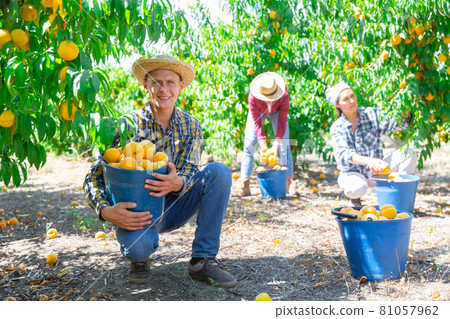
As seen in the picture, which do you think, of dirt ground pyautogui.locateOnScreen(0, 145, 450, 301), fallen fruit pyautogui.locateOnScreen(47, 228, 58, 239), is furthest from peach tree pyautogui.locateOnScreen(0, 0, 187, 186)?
fallen fruit pyautogui.locateOnScreen(47, 228, 58, 239)

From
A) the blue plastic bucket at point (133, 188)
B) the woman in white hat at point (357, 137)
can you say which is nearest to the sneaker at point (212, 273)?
the blue plastic bucket at point (133, 188)

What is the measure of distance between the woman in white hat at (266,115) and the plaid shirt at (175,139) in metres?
1.96

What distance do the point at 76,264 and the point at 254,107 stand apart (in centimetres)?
256

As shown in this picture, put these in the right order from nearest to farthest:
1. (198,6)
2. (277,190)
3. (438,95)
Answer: (438,95), (277,190), (198,6)

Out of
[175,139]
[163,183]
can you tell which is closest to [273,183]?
[175,139]

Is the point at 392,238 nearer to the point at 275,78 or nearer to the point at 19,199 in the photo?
the point at 275,78

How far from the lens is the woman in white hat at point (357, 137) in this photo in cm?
332

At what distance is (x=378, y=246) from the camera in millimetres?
1997

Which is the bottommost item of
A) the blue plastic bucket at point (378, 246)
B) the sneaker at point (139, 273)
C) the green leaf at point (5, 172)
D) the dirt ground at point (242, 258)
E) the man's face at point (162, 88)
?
the dirt ground at point (242, 258)

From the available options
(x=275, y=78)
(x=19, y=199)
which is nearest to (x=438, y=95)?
(x=275, y=78)

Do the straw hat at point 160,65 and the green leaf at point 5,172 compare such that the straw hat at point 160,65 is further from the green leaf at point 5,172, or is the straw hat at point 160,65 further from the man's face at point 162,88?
the green leaf at point 5,172

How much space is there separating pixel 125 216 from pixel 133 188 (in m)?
0.14

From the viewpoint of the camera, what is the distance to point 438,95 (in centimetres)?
337

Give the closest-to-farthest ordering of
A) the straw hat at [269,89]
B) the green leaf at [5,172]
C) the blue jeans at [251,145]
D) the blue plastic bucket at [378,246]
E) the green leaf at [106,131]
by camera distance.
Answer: the green leaf at [106,131], the green leaf at [5,172], the blue plastic bucket at [378,246], the straw hat at [269,89], the blue jeans at [251,145]
